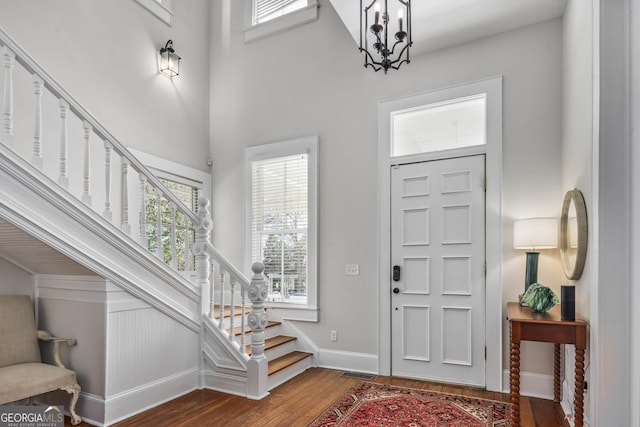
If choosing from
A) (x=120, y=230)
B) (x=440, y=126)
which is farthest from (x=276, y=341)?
(x=440, y=126)

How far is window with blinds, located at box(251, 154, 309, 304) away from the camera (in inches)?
192

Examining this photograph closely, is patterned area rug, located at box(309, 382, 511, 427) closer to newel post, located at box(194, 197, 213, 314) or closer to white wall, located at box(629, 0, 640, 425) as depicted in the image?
white wall, located at box(629, 0, 640, 425)

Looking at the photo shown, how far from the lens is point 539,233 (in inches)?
134

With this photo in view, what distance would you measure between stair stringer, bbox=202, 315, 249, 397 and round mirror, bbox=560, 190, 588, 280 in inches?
109

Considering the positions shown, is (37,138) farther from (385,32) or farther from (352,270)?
(352,270)

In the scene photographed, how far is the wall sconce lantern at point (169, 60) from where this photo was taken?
4.90 meters

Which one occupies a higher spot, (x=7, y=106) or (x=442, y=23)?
(x=442, y=23)

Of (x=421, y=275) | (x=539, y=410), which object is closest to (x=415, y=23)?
(x=421, y=275)

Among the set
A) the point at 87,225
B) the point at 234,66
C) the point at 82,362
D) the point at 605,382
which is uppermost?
the point at 234,66

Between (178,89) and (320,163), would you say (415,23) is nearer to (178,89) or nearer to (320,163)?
(320,163)

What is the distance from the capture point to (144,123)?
15.4 ft

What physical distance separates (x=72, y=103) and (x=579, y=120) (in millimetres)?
3629

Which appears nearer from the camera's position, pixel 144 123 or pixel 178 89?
pixel 144 123

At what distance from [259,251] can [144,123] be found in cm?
202
